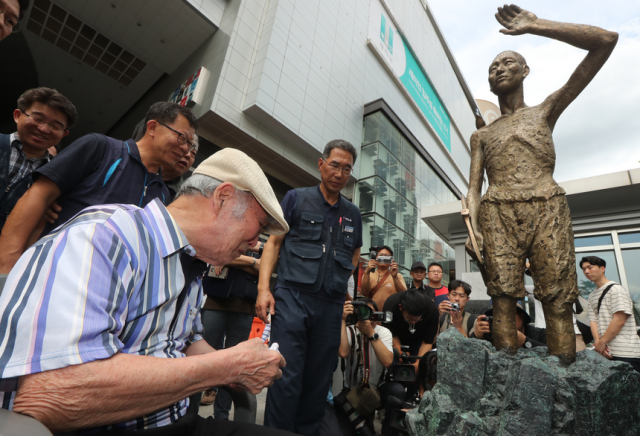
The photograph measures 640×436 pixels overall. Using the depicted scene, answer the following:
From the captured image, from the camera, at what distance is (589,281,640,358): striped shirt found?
3652 mm

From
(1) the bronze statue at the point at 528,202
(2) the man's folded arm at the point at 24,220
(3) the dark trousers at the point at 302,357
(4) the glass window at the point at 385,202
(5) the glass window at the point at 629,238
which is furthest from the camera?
(4) the glass window at the point at 385,202

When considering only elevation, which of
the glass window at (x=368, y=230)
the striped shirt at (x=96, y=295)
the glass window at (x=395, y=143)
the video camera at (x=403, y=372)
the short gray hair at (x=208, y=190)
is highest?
the glass window at (x=395, y=143)

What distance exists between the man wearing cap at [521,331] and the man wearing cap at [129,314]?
249 centimetres

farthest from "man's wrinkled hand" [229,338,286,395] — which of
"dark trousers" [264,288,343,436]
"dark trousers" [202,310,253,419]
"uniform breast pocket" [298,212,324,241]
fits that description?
"dark trousers" [202,310,253,419]

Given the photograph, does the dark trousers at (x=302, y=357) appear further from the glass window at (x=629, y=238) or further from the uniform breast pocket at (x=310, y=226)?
the glass window at (x=629, y=238)

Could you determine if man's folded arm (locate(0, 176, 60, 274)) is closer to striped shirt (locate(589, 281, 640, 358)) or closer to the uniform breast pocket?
the uniform breast pocket

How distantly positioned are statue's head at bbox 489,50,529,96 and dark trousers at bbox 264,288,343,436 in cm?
240

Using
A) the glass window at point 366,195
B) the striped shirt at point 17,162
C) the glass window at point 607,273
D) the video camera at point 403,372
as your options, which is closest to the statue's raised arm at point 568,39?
the video camera at point 403,372

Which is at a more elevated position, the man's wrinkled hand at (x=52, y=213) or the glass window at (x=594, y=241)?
the glass window at (x=594, y=241)

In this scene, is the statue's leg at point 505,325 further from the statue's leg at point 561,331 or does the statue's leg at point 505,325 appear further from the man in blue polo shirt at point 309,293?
the man in blue polo shirt at point 309,293

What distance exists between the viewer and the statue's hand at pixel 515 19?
103 inches

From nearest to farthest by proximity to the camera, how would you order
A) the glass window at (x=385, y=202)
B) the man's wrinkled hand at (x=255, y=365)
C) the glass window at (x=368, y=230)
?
the man's wrinkled hand at (x=255, y=365) → the glass window at (x=368, y=230) → the glass window at (x=385, y=202)

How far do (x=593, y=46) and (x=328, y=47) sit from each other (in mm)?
10726

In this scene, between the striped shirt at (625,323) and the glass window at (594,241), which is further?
the glass window at (594,241)
